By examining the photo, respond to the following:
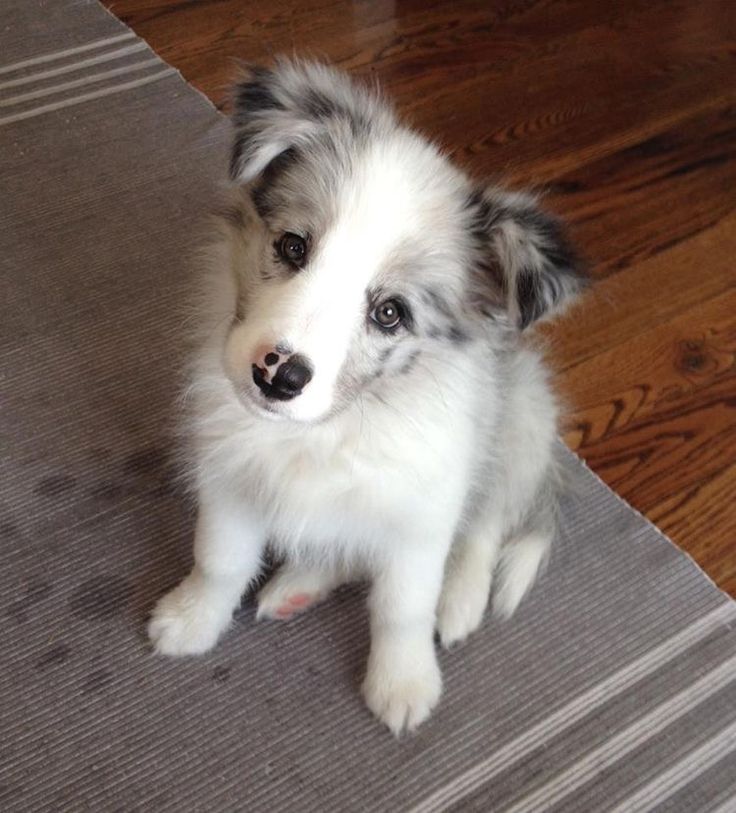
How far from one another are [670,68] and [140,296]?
6.26ft

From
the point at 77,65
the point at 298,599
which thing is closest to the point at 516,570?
the point at 298,599

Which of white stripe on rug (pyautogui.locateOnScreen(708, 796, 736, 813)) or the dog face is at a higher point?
the dog face

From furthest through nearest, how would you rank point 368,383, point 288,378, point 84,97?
point 84,97 → point 368,383 → point 288,378

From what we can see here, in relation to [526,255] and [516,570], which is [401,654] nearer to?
[516,570]

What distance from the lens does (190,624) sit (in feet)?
5.27

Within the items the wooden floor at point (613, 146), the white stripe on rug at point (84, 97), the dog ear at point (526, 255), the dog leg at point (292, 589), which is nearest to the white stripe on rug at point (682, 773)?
the wooden floor at point (613, 146)

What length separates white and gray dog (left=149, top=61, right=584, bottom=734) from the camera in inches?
46.6

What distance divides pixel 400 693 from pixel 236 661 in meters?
0.28

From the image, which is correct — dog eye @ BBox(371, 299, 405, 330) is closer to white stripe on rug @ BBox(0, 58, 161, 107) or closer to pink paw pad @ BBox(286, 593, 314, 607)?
pink paw pad @ BBox(286, 593, 314, 607)

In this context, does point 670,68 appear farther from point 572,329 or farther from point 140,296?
point 140,296

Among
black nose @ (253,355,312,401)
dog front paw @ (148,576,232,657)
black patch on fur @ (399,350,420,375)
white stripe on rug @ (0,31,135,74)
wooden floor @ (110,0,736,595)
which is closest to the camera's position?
black nose @ (253,355,312,401)

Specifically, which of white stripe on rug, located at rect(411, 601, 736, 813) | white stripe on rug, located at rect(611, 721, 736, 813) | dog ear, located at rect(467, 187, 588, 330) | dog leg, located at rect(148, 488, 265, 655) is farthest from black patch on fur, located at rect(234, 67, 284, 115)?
white stripe on rug, located at rect(611, 721, 736, 813)

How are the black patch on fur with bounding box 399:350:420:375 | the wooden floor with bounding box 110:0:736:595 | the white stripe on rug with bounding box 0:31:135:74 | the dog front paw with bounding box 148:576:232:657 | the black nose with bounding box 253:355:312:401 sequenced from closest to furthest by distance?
the black nose with bounding box 253:355:312:401 < the black patch on fur with bounding box 399:350:420:375 < the dog front paw with bounding box 148:576:232:657 < the wooden floor with bounding box 110:0:736:595 < the white stripe on rug with bounding box 0:31:135:74

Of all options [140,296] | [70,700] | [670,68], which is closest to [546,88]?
[670,68]
